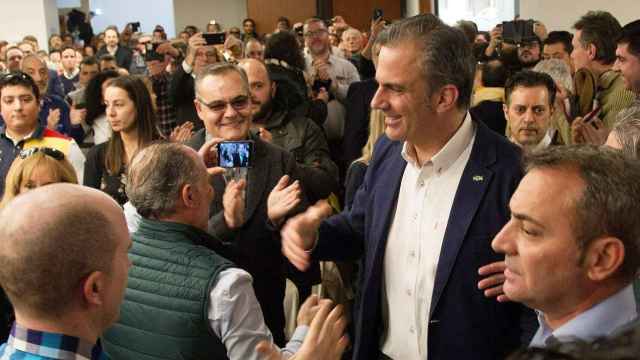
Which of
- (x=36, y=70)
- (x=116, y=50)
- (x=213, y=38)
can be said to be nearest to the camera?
(x=213, y=38)

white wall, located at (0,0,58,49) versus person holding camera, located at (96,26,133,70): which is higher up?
white wall, located at (0,0,58,49)

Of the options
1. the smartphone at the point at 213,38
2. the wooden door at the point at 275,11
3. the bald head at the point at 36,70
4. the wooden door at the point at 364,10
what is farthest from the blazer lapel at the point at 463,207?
the wooden door at the point at 275,11

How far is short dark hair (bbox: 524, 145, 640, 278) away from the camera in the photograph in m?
1.54

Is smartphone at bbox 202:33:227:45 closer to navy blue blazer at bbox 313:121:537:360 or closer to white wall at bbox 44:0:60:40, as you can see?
navy blue blazer at bbox 313:121:537:360

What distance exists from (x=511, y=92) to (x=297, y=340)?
2.19 metres

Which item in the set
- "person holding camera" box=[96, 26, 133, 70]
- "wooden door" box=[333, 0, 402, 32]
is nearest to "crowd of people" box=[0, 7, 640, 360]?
"person holding camera" box=[96, 26, 133, 70]

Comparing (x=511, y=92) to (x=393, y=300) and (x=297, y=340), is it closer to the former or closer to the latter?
(x=393, y=300)

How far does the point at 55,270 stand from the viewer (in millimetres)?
1572

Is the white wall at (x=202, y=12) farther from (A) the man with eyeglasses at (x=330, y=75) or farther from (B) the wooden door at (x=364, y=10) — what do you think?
(A) the man with eyeglasses at (x=330, y=75)

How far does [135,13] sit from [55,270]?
18.8m

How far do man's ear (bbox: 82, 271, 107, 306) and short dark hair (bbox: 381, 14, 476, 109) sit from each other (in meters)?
1.16

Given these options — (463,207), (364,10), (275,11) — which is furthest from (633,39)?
(275,11)

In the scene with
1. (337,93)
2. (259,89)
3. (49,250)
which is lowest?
(49,250)

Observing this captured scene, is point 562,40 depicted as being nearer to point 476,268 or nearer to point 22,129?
point 22,129
